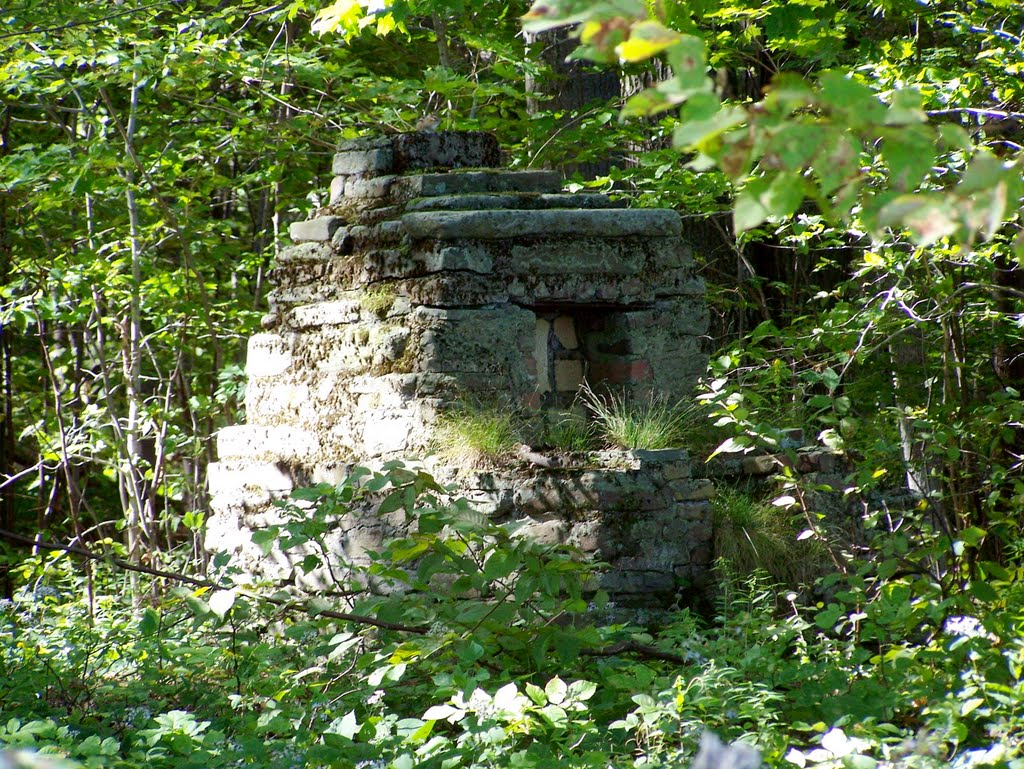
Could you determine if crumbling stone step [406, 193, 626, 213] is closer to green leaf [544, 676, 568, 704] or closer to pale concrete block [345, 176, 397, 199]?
pale concrete block [345, 176, 397, 199]

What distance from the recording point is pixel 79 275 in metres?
7.51

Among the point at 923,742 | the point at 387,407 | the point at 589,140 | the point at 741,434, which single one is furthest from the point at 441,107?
the point at 923,742

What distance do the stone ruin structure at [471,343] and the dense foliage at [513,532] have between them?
0.23 metres

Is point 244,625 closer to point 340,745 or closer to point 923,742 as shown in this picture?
point 340,745

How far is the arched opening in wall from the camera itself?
5270mm

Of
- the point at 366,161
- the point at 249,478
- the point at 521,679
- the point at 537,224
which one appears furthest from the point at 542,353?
the point at 521,679

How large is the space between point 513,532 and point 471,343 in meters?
0.99

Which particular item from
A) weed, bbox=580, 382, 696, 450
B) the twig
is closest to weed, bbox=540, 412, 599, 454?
weed, bbox=580, 382, 696, 450

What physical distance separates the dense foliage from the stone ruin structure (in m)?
0.23

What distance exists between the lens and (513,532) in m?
4.30

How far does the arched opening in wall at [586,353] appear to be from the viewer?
5.27 m

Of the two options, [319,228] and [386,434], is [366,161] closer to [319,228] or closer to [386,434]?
[319,228]

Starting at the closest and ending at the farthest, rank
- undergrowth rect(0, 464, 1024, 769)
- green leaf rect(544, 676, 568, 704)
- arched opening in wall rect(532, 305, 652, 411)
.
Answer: undergrowth rect(0, 464, 1024, 769) < green leaf rect(544, 676, 568, 704) < arched opening in wall rect(532, 305, 652, 411)

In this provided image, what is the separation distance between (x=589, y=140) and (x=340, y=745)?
5.55m
